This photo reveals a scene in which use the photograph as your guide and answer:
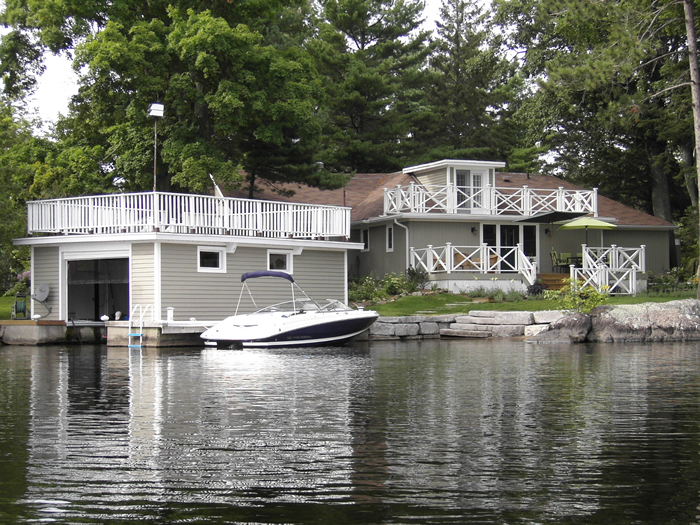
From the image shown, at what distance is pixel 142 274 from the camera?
25.8 metres

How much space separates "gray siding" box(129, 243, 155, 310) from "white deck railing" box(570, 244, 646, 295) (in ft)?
51.5

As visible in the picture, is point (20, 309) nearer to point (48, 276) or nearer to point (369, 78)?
point (48, 276)

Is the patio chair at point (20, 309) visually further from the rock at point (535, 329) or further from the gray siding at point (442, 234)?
the rock at point (535, 329)

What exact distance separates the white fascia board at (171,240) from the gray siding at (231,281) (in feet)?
1.40

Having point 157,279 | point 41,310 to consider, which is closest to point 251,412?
point 157,279

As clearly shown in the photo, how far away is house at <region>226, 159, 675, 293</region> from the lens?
110 ft

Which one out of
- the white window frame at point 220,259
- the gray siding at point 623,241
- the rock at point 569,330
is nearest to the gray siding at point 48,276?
the white window frame at point 220,259

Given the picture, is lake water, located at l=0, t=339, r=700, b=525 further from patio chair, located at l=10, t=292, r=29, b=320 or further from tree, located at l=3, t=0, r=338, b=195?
tree, located at l=3, t=0, r=338, b=195

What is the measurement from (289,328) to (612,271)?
15.8 meters

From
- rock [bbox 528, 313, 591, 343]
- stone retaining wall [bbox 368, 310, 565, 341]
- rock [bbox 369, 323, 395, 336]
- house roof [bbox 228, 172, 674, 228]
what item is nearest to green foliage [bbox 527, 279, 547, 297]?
stone retaining wall [bbox 368, 310, 565, 341]

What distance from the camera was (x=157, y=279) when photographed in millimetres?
25453

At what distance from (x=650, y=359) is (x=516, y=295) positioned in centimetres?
1157

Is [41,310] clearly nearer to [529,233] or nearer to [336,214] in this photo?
[336,214]

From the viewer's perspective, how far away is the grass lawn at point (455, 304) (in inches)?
1141
